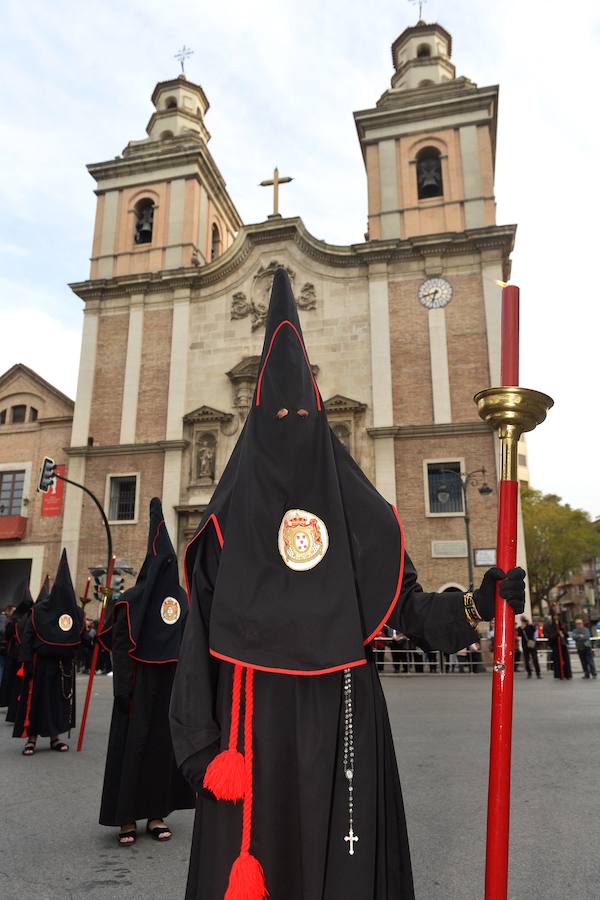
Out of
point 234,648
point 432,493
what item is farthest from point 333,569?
point 432,493

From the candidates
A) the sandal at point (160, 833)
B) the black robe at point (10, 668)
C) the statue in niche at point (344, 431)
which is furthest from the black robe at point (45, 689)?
the statue in niche at point (344, 431)

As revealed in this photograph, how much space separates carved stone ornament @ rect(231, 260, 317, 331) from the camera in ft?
88.4

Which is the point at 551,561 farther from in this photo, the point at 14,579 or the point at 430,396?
the point at 14,579

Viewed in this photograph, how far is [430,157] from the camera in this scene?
27906 mm

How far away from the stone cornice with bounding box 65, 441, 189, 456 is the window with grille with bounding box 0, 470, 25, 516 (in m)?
2.64

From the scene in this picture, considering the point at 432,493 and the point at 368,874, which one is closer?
the point at 368,874

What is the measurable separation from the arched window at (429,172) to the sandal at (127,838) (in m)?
26.6

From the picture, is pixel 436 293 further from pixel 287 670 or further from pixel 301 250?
pixel 287 670


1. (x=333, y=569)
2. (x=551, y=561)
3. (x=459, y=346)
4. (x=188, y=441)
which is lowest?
(x=333, y=569)

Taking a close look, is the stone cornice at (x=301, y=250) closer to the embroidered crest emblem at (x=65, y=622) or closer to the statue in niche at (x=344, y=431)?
the statue in niche at (x=344, y=431)

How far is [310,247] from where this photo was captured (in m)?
27.3

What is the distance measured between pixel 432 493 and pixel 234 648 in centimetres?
2171

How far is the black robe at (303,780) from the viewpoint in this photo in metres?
2.29

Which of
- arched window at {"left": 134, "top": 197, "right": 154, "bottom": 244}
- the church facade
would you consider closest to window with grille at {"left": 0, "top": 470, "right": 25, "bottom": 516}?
the church facade
